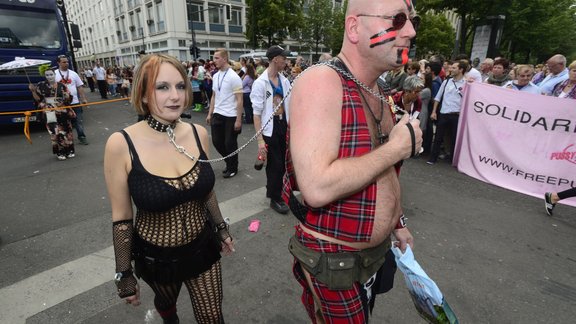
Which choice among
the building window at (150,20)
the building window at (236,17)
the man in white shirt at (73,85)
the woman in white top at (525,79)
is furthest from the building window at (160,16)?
the woman in white top at (525,79)

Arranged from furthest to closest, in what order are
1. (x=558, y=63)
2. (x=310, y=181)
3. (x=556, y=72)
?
1. (x=556, y=72)
2. (x=558, y=63)
3. (x=310, y=181)

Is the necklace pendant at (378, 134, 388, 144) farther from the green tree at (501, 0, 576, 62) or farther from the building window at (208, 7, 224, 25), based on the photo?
the building window at (208, 7, 224, 25)

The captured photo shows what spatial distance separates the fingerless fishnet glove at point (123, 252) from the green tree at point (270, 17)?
105 ft

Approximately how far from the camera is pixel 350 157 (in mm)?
1182

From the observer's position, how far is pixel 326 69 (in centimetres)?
122

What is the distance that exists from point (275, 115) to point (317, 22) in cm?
3984

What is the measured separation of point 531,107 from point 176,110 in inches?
222

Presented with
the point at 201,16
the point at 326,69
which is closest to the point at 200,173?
the point at 326,69

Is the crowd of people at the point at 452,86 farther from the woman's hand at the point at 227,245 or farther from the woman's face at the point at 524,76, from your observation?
the woman's hand at the point at 227,245

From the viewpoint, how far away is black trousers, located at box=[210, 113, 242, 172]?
549 centimetres

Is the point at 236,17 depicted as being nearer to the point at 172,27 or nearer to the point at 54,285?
the point at 172,27

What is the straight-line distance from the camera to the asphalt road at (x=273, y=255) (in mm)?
2602

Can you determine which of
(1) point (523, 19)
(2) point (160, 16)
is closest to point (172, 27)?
(2) point (160, 16)

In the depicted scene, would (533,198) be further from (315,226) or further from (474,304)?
(315,226)
